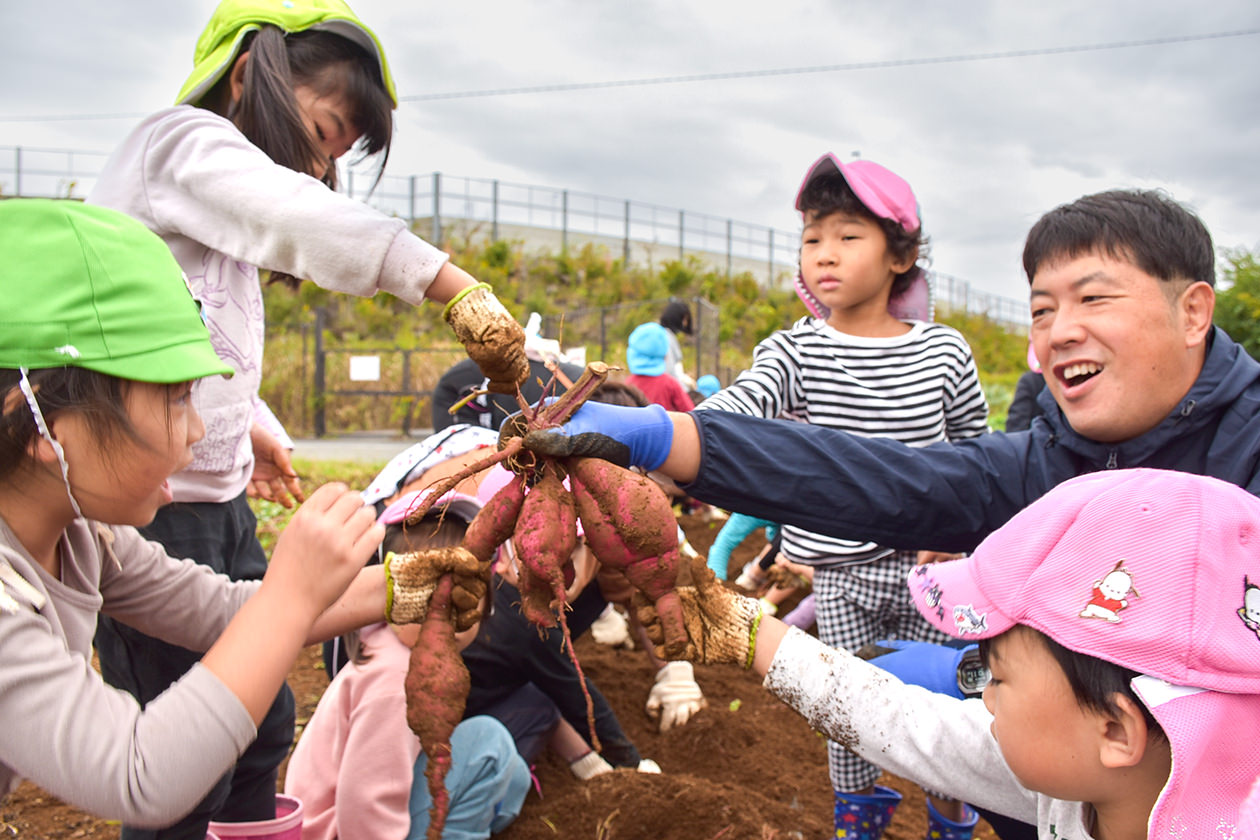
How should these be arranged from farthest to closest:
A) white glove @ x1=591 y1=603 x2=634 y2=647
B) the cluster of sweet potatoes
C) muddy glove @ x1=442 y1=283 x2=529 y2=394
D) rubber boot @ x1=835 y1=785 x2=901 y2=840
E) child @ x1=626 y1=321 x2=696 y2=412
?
child @ x1=626 y1=321 x2=696 y2=412 → white glove @ x1=591 y1=603 x2=634 y2=647 → rubber boot @ x1=835 y1=785 x2=901 y2=840 → the cluster of sweet potatoes → muddy glove @ x1=442 y1=283 x2=529 y2=394

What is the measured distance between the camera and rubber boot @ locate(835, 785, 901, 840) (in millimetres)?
Answer: 2102

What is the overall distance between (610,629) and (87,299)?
3.07 m

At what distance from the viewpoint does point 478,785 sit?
207 cm

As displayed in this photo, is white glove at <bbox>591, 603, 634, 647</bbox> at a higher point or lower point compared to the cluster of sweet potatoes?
lower

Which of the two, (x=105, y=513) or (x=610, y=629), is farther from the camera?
(x=610, y=629)

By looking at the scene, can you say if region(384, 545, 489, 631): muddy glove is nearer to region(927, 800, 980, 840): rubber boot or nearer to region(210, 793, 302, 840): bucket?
region(210, 793, 302, 840): bucket

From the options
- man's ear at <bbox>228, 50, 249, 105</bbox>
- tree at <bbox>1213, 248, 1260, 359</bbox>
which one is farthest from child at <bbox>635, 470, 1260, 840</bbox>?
tree at <bbox>1213, 248, 1260, 359</bbox>

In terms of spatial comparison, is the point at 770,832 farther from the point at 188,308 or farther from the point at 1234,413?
the point at 188,308

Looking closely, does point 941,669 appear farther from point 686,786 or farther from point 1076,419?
point 686,786

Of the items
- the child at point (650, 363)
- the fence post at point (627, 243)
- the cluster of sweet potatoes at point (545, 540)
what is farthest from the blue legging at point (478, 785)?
the fence post at point (627, 243)

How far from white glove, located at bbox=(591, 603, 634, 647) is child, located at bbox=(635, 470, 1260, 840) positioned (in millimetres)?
2623

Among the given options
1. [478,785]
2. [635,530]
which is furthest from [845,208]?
[478,785]

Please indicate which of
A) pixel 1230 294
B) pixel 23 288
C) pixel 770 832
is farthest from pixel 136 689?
pixel 1230 294

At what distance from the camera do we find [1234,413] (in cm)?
146
